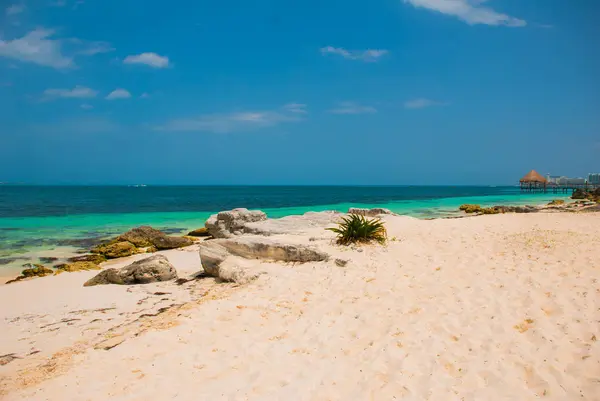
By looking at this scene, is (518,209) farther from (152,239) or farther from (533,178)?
(533,178)

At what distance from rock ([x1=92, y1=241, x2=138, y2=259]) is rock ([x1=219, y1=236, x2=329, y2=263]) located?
6.34 m

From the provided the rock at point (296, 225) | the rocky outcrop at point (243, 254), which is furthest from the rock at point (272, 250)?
the rock at point (296, 225)

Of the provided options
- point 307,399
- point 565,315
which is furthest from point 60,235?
point 565,315

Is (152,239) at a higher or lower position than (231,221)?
lower

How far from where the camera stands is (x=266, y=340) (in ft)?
16.3

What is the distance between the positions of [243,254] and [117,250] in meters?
6.96

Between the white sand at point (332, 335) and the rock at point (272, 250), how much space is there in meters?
0.69

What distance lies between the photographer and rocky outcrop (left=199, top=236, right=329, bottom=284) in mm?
8227

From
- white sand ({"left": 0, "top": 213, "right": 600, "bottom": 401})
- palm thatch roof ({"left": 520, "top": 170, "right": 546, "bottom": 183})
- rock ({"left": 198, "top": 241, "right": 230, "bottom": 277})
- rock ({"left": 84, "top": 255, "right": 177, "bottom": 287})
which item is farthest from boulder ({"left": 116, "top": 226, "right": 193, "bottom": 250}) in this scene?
palm thatch roof ({"left": 520, "top": 170, "right": 546, "bottom": 183})

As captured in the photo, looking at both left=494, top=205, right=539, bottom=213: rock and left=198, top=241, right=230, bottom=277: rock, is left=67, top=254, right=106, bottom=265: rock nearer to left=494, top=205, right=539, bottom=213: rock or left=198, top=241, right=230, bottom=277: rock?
left=198, top=241, right=230, bottom=277: rock

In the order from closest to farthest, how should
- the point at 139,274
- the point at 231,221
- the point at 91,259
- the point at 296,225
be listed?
1. the point at 139,274
2. the point at 91,259
3. the point at 296,225
4. the point at 231,221

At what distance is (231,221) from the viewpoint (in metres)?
15.9

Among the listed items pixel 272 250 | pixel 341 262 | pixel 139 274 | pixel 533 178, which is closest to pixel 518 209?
pixel 341 262

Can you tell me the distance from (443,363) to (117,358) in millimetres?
3859
